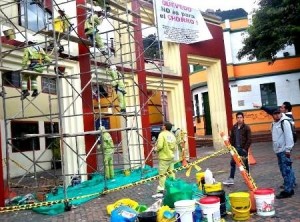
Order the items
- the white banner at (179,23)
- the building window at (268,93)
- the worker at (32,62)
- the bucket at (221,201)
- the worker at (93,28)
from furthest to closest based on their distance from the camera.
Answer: the building window at (268,93) < the white banner at (179,23) < the worker at (93,28) < the worker at (32,62) < the bucket at (221,201)

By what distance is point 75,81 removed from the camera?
477 inches

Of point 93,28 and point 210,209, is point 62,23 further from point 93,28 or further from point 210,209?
point 210,209

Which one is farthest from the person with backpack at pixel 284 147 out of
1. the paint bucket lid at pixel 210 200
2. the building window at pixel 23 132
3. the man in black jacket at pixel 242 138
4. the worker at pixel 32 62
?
the building window at pixel 23 132

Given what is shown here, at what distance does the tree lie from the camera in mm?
17078

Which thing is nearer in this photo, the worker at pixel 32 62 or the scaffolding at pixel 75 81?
the worker at pixel 32 62

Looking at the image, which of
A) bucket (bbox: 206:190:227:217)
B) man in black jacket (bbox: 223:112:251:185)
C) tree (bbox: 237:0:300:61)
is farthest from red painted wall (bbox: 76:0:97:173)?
tree (bbox: 237:0:300:61)

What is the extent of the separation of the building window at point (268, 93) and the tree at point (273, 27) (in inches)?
235

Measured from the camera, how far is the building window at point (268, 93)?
82.8 ft

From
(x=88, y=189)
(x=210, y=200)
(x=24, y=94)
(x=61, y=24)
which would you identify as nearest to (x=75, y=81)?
(x=61, y=24)

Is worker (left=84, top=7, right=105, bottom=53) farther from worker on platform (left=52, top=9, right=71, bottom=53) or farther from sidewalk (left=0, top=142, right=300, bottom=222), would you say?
sidewalk (left=0, top=142, right=300, bottom=222)

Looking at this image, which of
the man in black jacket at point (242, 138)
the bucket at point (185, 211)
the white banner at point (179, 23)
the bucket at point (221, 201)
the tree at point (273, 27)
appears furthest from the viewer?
the tree at point (273, 27)

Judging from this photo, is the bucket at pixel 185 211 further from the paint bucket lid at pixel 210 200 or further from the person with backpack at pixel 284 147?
the person with backpack at pixel 284 147

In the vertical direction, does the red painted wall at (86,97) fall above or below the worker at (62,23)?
below

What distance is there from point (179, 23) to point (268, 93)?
11.5m
